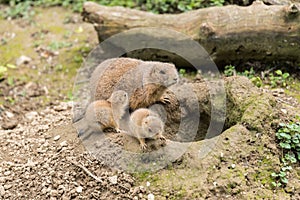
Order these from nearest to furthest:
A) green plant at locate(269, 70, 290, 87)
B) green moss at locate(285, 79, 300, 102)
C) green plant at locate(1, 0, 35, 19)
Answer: green moss at locate(285, 79, 300, 102), green plant at locate(269, 70, 290, 87), green plant at locate(1, 0, 35, 19)

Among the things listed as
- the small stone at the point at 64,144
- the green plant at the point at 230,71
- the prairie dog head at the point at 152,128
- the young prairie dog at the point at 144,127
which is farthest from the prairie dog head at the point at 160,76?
the green plant at the point at 230,71

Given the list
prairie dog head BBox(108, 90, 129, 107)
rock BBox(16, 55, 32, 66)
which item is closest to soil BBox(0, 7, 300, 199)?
prairie dog head BBox(108, 90, 129, 107)

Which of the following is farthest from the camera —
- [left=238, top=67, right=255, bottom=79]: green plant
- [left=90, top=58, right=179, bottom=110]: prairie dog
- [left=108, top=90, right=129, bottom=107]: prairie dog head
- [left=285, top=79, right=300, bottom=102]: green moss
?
[left=238, top=67, right=255, bottom=79]: green plant

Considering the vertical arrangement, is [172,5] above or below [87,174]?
above

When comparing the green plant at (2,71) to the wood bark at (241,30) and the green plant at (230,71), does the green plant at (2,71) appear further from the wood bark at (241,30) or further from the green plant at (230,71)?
the green plant at (230,71)

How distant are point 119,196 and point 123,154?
43cm

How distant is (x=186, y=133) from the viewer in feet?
17.4

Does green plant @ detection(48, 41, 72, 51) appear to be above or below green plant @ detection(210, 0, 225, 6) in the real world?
below

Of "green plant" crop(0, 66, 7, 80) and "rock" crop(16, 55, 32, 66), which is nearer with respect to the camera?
"green plant" crop(0, 66, 7, 80)

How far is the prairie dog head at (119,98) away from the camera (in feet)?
16.3

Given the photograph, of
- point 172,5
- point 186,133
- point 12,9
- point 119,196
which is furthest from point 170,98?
point 12,9

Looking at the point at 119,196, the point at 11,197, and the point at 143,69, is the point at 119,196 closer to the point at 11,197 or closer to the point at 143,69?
the point at 11,197

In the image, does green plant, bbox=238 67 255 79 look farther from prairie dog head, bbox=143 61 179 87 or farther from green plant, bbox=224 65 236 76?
prairie dog head, bbox=143 61 179 87

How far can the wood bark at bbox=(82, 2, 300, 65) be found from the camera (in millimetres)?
6051
